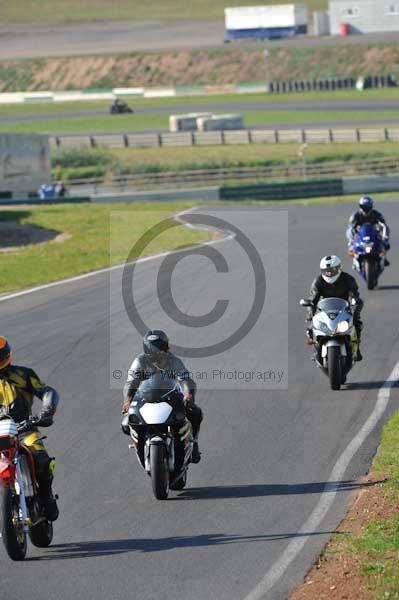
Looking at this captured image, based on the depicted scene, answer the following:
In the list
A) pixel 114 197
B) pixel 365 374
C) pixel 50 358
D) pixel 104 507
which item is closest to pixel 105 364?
pixel 50 358

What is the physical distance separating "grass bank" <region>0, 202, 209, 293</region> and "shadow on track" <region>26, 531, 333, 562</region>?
16.1 m

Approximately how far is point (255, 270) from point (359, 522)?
1696 cm

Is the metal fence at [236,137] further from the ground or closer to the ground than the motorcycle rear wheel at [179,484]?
closer to the ground

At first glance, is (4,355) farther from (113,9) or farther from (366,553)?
(113,9)

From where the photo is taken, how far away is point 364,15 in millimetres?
104250

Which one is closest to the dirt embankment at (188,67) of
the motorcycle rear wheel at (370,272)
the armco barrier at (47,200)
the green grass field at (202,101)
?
the green grass field at (202,101)

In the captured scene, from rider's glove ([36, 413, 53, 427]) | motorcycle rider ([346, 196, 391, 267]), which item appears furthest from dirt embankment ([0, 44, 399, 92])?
rider's glove ([36, 413, 53, 427])

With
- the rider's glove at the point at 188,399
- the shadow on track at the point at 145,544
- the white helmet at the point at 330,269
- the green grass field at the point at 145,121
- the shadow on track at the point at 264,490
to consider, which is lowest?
the green grass field at the point at 145,121

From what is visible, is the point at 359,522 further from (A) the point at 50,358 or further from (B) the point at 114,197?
(B) the point at 114,197

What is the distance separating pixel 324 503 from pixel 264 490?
2.39ft

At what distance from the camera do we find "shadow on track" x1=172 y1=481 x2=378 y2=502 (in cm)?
1171

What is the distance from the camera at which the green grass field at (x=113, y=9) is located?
121000mm

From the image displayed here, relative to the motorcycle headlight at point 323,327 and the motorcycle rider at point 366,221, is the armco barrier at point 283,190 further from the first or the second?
the motorcycle headlight at point 323,327

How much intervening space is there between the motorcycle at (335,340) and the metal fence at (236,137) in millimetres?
45354
